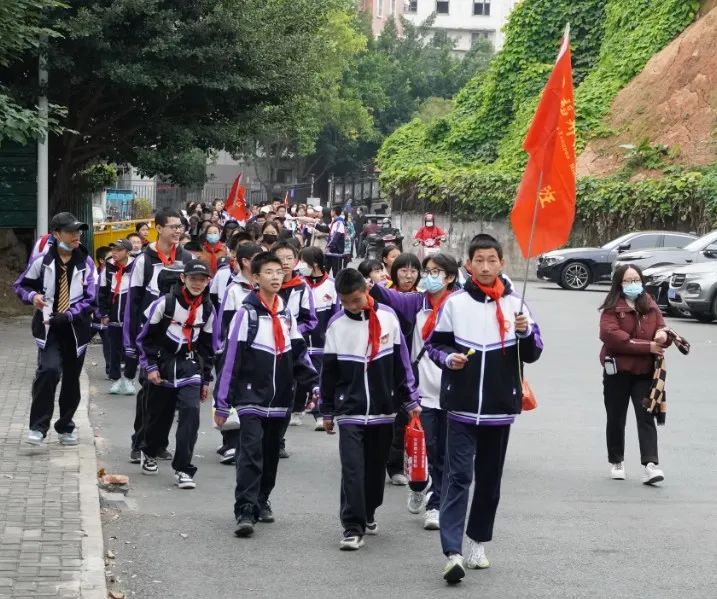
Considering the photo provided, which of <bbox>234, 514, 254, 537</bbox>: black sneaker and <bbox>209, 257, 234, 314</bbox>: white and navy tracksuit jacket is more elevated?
<bbox>209, 257, 234, 314</bbox>: white and navy tracksuit jacket

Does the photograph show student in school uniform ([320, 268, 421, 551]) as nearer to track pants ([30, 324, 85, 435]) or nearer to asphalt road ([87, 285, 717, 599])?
asphalt road ([87, 285, 717, 599])

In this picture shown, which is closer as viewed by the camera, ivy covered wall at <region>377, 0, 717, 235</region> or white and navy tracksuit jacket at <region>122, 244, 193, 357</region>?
white and navy tracksuit jacket at <region>122, 244, 193, 357</region>

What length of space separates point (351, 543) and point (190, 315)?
8.68ft

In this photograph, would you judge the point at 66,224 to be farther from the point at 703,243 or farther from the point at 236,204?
the point at 703,243

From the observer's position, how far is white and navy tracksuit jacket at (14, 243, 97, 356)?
10922 mm

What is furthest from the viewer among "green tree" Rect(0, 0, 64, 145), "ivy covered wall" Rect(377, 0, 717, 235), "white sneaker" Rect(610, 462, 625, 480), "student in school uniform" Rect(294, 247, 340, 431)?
"ivy covered wall" Rect(377, 0, 717, 235)

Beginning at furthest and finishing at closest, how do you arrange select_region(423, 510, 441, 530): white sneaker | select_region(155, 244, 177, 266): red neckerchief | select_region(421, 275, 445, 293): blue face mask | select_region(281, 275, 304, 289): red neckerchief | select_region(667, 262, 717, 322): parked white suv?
select_region(667, 262, 717, 322): parked white suv → select_region(155, 244, 177, 266): red neckerchief → select_region(281, 275, 304, 289): red neckerchief → select_region(421, 275, 445, 293): blue face mask → select_region(423, 510, 441, 530): white sneaker

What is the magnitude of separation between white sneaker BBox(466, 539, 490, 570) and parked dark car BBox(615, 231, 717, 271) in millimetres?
21039

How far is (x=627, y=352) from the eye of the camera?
10.5 m

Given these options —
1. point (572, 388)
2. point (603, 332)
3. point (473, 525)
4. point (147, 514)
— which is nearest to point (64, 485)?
point (147, 514)

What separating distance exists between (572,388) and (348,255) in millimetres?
21995

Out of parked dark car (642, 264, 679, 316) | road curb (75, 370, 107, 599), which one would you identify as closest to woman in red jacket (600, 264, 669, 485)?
road curb (75, 370, 107, 599)

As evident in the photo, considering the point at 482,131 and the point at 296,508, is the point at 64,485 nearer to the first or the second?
the point at 296,508

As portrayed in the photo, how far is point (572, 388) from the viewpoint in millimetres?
16078
